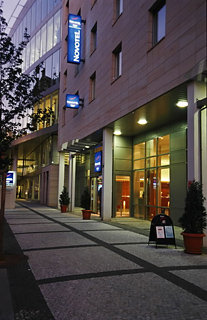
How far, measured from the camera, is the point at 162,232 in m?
8.77

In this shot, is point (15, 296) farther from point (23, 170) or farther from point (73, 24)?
point (23, 170)

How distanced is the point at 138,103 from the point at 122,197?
23.8 ft

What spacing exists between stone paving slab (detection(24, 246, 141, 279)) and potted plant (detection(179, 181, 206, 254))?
6.36ft

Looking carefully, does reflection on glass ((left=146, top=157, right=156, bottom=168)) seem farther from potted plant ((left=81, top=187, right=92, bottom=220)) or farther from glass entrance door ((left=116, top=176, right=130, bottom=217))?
potted plant ((left=81, top=187, right=92, bottom=220))

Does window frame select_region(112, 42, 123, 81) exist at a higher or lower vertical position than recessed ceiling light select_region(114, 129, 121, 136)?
higher

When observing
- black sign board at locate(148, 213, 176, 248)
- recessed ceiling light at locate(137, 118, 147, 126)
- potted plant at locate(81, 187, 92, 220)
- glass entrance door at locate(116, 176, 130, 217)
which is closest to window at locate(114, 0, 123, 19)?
recessed ceiling light at locate(137, 118, 147, 126)

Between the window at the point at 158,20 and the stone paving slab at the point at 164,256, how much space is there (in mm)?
7572

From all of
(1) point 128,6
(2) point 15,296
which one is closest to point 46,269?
(2) point 15,296

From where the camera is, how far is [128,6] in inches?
545

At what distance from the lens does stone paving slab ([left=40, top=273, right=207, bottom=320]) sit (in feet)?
13.3

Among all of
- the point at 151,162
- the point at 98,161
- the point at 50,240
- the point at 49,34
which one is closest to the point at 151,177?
the point at 151,162

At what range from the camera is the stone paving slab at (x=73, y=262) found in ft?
19.9

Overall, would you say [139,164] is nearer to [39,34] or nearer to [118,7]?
[118,7]

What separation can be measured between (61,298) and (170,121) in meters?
11.6
